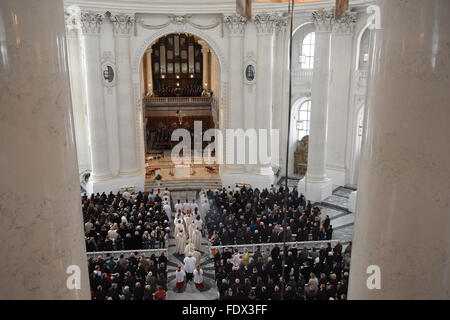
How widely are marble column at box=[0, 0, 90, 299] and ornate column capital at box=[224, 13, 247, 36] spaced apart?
19806 mm

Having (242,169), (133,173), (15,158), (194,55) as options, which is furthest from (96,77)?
(15,158)

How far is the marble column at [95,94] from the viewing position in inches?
806

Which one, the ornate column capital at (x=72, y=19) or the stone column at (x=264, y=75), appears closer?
the ornate column capital at (x=72, y=19)

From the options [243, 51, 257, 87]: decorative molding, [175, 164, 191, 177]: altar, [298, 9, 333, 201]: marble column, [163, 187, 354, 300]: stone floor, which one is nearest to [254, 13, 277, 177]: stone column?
[243, 51, 257, 87]: decorative molding

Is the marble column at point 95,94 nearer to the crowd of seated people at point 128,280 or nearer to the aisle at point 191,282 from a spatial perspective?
the aisle at point 191,282

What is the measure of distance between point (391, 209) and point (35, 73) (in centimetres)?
266

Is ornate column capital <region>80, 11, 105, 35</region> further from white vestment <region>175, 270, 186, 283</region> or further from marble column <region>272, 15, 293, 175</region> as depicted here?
white vestment <region>175, 270, 186, 283</region>

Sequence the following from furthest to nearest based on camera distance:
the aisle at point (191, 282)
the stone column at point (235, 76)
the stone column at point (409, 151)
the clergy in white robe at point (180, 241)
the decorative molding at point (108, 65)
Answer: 1. the stone column at point (235, 76)
2. the decorative molding at point (108, 65)
3. the clergy in white robe at point (180, 241)
4. the aisle at point (191, 282)
5. the stone column at point (409, 151)

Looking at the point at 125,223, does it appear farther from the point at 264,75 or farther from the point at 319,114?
the point at 264,75

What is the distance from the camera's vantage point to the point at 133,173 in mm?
22750

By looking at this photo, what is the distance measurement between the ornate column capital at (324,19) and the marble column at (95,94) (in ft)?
34.2

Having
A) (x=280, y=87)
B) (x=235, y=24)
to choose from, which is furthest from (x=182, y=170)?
(x=235, y=24)

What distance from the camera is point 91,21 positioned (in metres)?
20.3

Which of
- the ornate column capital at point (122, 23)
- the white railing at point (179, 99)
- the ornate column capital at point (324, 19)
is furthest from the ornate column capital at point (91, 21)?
the white railing at point (179, 99)
